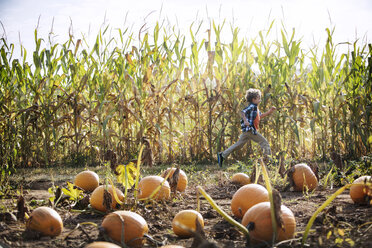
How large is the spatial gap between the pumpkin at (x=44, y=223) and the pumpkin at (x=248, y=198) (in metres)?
1.22

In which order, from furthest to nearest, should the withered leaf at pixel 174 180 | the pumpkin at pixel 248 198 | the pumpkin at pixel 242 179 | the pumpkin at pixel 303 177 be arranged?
the pumpkin at pixel 242 179 < the pumpkin at pixel 303 177 < the withered leaf at pixel 174 180 < the pumpkin at pixel 248 198

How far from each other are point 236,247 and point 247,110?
15.5 feet

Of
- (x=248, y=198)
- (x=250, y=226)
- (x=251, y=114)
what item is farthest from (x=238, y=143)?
(x=250, y=226)

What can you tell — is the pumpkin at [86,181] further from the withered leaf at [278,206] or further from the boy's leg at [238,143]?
the boy's leg at [238,143]

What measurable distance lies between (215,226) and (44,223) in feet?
3.62

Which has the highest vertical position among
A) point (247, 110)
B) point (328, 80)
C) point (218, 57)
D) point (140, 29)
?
point (140, 29)

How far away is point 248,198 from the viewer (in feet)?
8.40

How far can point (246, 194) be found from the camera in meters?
2.59

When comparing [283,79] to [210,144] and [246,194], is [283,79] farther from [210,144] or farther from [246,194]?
[246,194]

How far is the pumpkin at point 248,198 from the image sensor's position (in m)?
2.54

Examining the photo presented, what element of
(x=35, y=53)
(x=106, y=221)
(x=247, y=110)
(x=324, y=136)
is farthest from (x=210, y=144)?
(x=106, y=221)

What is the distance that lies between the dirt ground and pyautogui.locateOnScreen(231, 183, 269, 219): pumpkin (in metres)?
0.15

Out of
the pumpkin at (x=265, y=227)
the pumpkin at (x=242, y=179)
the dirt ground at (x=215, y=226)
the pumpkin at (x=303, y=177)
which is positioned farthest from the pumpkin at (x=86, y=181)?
the pumpkin at (x=265, y=227)

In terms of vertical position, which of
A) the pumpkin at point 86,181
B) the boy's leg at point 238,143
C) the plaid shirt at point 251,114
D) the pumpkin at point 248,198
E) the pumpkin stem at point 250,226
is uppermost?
the plaid shirt at point 251,114
